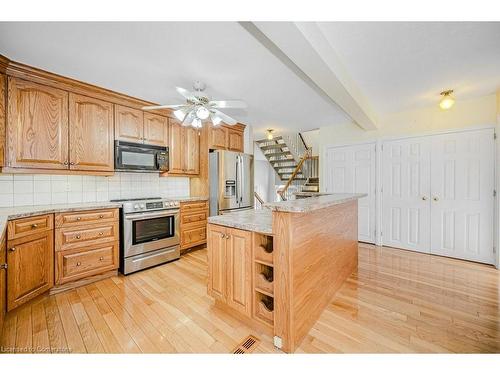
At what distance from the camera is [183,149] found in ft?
11.6

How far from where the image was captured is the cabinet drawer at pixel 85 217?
215cm

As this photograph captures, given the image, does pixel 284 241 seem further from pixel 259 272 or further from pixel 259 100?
pixel 259 100

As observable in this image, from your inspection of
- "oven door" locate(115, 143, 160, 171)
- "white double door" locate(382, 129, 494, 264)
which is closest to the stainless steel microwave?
"oven door" locate(115, 143, 160, 171)

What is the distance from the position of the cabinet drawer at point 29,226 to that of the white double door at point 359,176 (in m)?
4.35

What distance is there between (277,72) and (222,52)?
669mm

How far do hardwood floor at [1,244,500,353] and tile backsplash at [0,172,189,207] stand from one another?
113 cm

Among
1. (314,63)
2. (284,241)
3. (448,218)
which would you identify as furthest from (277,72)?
(448,218)

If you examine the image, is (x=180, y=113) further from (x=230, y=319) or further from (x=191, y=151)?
(x=230, y=319)

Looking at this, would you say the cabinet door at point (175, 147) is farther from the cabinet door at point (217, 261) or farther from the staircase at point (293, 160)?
the staircase at point (293, 160)

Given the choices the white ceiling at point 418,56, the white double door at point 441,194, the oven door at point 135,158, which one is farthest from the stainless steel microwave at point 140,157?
the white double door at point 441,194

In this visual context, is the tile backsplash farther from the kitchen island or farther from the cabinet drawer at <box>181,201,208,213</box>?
the kitchen island

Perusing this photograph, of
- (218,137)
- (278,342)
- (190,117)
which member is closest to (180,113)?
(190,117)

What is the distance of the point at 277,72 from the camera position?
2.22 meters
